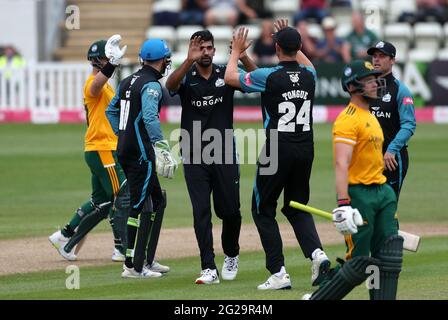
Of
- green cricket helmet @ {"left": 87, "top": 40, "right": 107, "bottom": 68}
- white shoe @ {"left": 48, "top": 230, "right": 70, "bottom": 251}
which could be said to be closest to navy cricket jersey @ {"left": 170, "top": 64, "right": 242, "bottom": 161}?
green cricket helmet @ {"left": 87, "top": 40, "right": 107, "bottom": 68}

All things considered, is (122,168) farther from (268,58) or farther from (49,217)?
(268,58)

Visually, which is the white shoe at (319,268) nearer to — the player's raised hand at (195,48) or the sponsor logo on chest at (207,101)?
the sponsor logo on chest at (207,101)

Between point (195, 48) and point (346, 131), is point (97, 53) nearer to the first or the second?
point (195, 48)

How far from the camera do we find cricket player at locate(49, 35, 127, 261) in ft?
40.3

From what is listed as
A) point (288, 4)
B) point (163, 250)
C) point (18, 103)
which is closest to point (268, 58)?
point (288, 4)

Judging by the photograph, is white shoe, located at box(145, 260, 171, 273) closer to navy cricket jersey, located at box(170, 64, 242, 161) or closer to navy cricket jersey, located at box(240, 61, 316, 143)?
navy cricket jersey, located at box(170, 64, 242, 161)

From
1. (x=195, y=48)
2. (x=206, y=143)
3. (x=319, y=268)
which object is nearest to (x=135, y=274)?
(x=206, y=143)

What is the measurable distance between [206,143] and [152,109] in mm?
589

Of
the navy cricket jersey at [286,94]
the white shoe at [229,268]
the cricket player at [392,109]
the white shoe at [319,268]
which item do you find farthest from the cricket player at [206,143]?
the cricket player at [392,109]

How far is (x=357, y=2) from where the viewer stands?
32.5m

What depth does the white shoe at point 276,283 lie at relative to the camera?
34.1 feet

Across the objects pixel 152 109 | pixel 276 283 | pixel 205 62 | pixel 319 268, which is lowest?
pixel 276 283

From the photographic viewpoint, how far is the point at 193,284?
35.2 ft

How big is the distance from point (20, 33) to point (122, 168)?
73.3 feet
